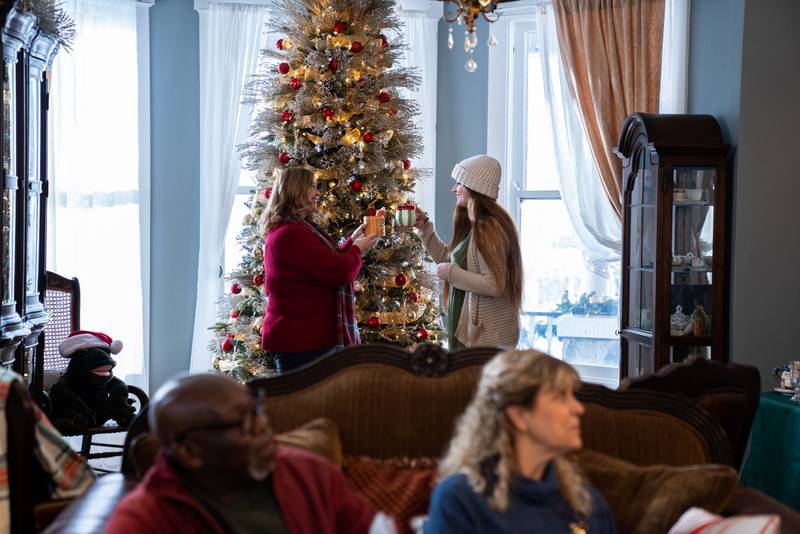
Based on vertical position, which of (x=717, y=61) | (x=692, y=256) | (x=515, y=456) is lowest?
(x=515, y=456)

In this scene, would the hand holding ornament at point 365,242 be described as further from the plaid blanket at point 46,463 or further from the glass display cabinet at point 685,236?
the plaid blanket at point 46,463

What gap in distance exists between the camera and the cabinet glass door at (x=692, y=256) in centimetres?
471

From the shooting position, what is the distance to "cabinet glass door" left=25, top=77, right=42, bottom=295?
4.14m

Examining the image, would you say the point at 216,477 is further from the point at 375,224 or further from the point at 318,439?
the point at 375,224

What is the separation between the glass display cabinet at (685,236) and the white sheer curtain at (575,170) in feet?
2.98

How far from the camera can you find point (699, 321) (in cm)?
473

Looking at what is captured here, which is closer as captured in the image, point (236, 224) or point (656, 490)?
point (656, 490)

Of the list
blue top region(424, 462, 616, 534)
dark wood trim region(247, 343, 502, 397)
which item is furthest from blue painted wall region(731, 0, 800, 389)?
blue top region(424, 462, 616, 534)

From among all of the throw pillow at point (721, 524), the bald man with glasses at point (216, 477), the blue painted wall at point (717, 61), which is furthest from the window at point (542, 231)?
the bald man with glasses at point (216, 477)

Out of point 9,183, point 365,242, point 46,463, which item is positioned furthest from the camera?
point 365,242

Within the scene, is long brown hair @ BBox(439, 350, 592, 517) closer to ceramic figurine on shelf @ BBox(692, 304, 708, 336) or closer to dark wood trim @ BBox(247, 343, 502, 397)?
dark wood trim @ BBox(247, 343, 502, 397)

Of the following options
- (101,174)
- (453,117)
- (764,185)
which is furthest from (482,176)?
(101,174)

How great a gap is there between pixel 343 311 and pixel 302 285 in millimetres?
234

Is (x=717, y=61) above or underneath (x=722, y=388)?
above
